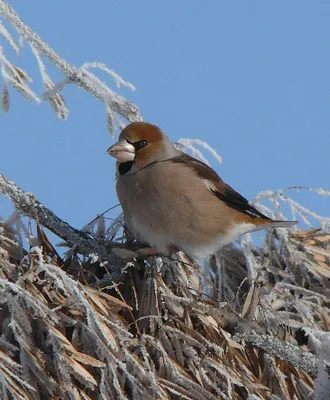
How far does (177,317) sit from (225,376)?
14.0 inches

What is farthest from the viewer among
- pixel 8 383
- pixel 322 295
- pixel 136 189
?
pixel 322 295

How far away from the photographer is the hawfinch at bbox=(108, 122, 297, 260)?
4191 millimetres

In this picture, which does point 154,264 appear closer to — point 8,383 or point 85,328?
point 85,328

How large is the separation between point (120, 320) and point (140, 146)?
1.07 meters

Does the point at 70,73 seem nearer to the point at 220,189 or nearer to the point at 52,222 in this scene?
the point at 52,222

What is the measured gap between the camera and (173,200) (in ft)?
13.9

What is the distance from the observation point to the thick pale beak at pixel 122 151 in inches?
171

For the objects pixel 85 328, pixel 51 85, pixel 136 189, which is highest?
pixel 51 85

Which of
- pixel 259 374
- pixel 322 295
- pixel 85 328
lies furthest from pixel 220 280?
pixel 85 328

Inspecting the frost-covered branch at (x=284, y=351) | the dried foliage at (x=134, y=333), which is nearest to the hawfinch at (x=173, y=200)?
the dried foliage at (x=134, y=333)

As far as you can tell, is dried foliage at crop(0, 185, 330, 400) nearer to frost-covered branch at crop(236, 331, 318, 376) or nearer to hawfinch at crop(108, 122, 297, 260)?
frost-covered branch at crop(236, 331, 318, 376)

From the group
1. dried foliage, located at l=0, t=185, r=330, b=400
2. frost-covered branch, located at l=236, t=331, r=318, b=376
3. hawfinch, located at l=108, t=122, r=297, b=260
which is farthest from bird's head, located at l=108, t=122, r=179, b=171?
frost-covered branch, located at l=236, t=331, r=318, b=376

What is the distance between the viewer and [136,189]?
426 cm

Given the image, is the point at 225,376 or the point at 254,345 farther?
the point at 254,345
